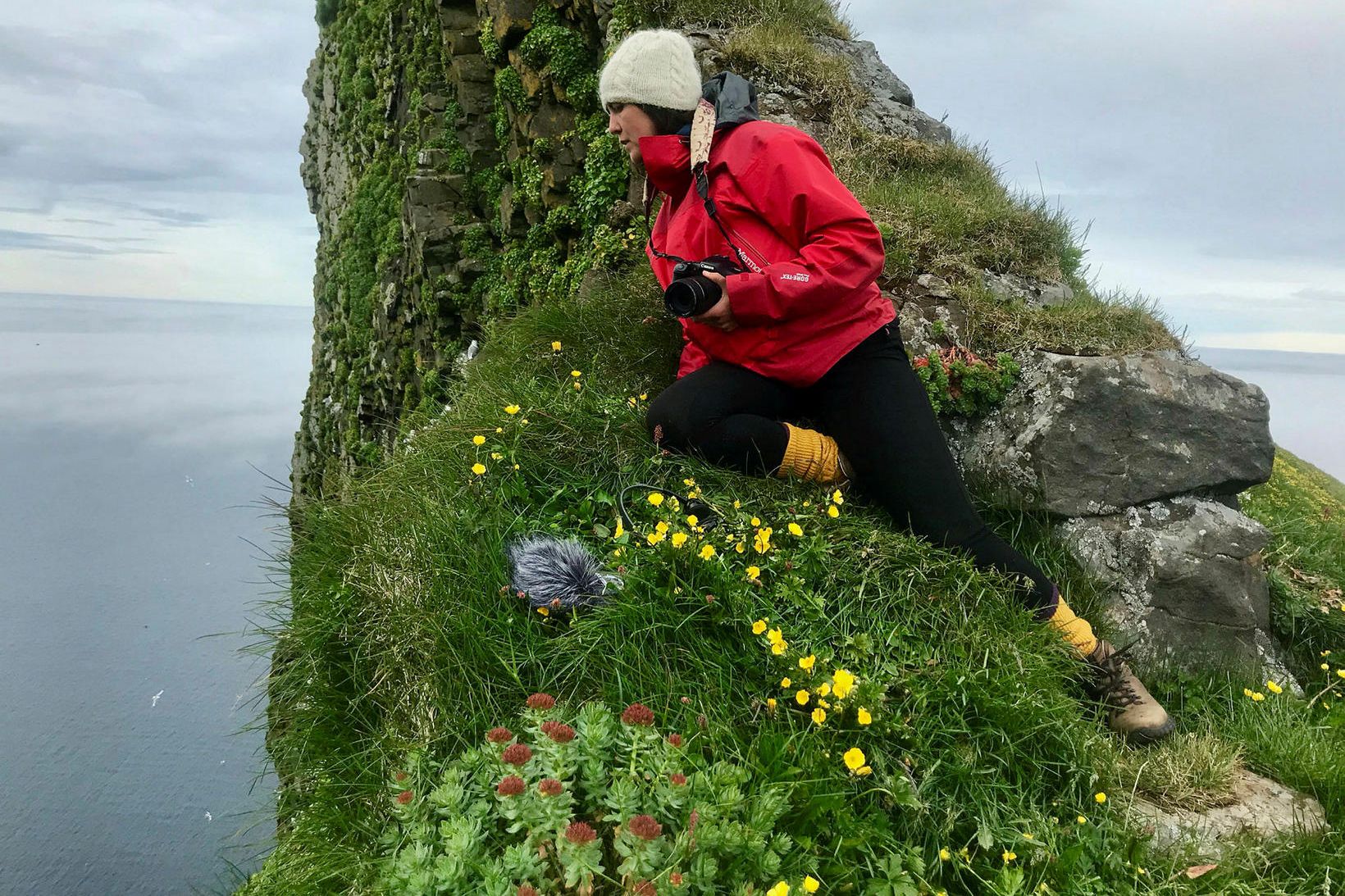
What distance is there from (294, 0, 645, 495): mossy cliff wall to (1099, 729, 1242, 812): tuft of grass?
4534 millimetres

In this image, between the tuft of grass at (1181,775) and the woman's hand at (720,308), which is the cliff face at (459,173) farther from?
the tuft of grass at (1181,775)

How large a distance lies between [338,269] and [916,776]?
14.6 metres

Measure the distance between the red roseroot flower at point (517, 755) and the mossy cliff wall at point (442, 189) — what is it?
12.3 feet

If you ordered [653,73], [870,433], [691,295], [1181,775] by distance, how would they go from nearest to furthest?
[1181,775] < [691,295] < [870,433] < [653,73]

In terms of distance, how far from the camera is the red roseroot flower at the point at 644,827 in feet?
5.95

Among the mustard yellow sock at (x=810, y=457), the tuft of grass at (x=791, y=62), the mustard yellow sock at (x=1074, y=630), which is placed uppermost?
the tuft of grass at (x=791, y=62)

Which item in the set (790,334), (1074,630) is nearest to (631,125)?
(790,334)

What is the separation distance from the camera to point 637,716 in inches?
89.5

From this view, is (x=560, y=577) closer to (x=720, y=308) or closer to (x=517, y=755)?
(x=517, y=755)

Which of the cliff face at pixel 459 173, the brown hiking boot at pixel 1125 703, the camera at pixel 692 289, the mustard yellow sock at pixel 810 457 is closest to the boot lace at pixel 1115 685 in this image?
Result: the brown hiking boot at pixel 1125 703

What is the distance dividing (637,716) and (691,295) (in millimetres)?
1791

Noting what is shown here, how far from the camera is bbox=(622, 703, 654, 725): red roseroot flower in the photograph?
7.45 ft

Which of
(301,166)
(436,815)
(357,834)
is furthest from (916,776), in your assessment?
(301,166)

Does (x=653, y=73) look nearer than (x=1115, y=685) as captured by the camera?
No
